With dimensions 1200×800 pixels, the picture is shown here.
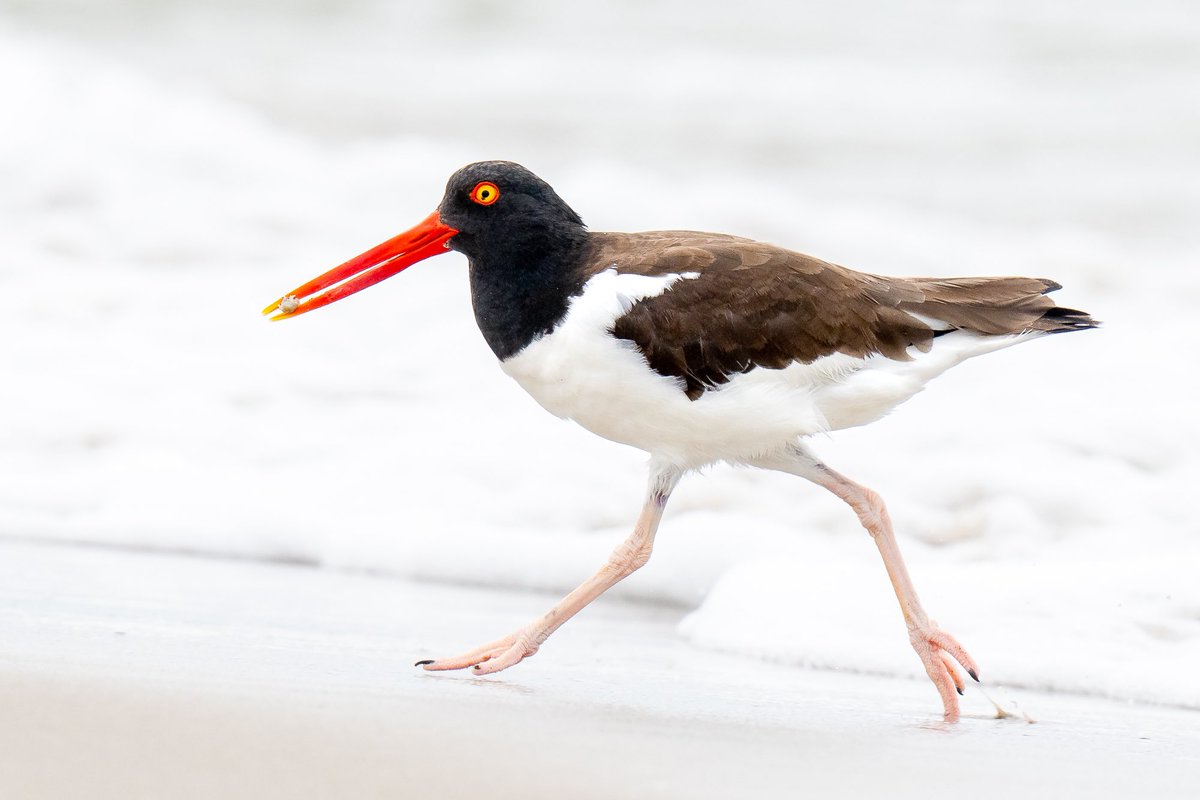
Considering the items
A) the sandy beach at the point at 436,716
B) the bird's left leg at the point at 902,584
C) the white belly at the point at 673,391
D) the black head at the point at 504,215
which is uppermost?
the black head at the point at 504,215

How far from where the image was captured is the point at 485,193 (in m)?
4.12

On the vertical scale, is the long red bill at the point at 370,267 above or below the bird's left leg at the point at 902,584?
above

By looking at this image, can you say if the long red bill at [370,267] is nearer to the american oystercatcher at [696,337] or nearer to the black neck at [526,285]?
the american oystercatcher at [696,337]

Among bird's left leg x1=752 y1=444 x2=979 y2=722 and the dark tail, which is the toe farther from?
the dark tail

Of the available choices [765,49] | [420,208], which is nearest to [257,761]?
[420,208]

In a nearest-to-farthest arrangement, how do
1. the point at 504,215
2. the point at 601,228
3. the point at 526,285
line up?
the point at 526,285, the point at 504,215, the point at 601,228

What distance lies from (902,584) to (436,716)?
1.42m

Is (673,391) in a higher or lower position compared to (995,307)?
lower

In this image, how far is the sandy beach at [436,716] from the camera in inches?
108

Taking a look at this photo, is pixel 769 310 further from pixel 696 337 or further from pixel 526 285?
pixel 526 285

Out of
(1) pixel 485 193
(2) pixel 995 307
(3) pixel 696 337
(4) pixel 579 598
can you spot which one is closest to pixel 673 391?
(3) pixel 696 337

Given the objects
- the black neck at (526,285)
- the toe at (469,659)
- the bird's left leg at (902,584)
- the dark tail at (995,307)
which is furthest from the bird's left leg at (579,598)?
the dark tail at (995,307)

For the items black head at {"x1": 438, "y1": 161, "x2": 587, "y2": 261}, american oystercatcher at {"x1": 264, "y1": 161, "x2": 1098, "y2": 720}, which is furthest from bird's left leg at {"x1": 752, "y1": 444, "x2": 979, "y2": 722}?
black head at {"x1": 438, "y1": 161, "x2": 587, "y2": 261}

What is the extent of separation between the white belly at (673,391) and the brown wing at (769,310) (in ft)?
0.10
